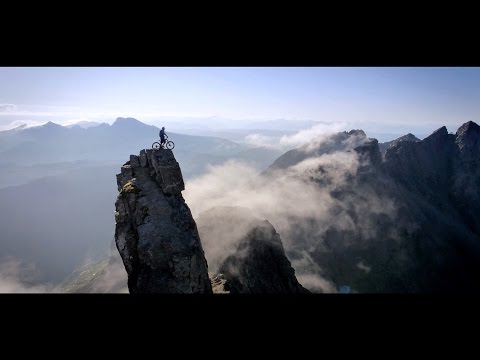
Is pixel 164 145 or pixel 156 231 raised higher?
pixel 164 145

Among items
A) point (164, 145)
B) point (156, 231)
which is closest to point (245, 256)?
point (164, 145)

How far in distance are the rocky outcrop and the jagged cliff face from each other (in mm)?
13656

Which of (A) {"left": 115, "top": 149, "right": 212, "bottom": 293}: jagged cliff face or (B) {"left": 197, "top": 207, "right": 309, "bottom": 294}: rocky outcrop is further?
(B) {"left": 197, "top": 207, "right": 309, "bottom": 294}: rocky outcrop

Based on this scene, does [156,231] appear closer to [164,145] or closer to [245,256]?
[164,145]

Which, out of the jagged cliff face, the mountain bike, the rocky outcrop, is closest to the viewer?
the jagged cliff face

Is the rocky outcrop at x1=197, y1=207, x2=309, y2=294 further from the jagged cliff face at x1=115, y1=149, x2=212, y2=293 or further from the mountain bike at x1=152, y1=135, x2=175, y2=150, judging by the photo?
the mountain bike at x1=152, y1=135, x2=175, y2=150

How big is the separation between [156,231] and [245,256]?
47819 mm

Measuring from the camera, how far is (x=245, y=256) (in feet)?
253

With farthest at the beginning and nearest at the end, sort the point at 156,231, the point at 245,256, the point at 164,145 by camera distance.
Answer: the point at 245,256
the point at 164,145
the point at 156,231

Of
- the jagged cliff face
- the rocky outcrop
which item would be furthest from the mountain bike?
the rocky outcrop

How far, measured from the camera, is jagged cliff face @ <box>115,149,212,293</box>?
30.8 meters

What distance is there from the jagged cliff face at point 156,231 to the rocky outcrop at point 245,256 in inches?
538
